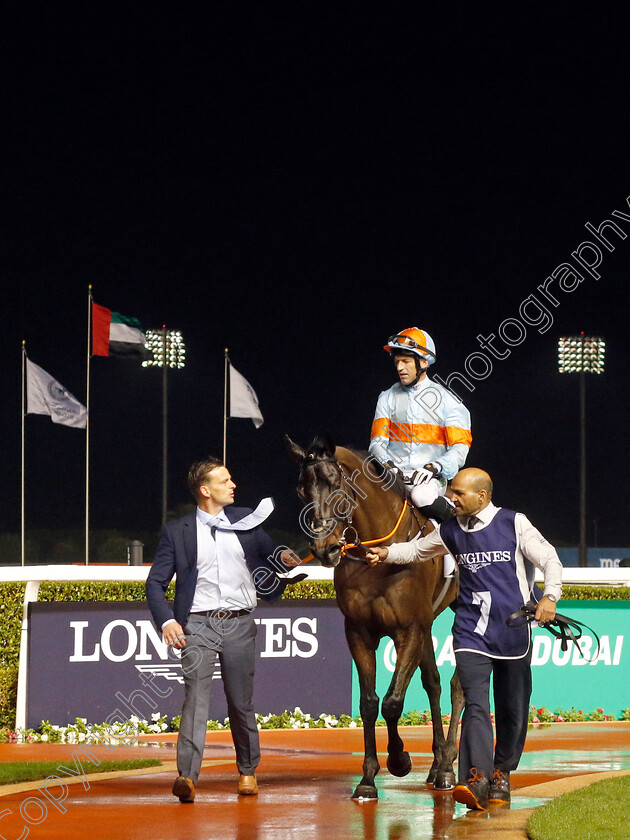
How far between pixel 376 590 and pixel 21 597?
14.2ft

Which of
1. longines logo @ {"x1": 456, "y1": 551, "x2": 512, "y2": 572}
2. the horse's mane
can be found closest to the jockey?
the horse's mane

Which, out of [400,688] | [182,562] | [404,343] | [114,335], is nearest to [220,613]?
[182,562]

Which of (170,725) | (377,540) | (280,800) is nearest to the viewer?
(280,800)

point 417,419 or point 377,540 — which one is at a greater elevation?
point 417,419

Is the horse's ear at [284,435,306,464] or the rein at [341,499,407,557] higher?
the horse's ear at [284,435,306,464]

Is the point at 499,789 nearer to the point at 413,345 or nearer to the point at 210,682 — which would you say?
the point at 210,682

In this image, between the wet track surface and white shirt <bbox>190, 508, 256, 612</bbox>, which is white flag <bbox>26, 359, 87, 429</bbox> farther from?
white shirt <bbox>190, 508, 256, 612</bbox>

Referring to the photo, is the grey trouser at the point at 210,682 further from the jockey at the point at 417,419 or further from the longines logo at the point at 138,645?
the longines logo at the point at 138,645

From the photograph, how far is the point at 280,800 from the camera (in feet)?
21.0

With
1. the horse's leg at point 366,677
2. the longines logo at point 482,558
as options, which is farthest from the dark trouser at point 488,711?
the horse's leg at point 366,677

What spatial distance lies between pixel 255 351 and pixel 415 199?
26.1 feet

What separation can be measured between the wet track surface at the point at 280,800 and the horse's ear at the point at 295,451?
1.84 meters

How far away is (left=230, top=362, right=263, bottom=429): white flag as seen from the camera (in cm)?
2725

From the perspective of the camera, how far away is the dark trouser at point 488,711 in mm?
5738
